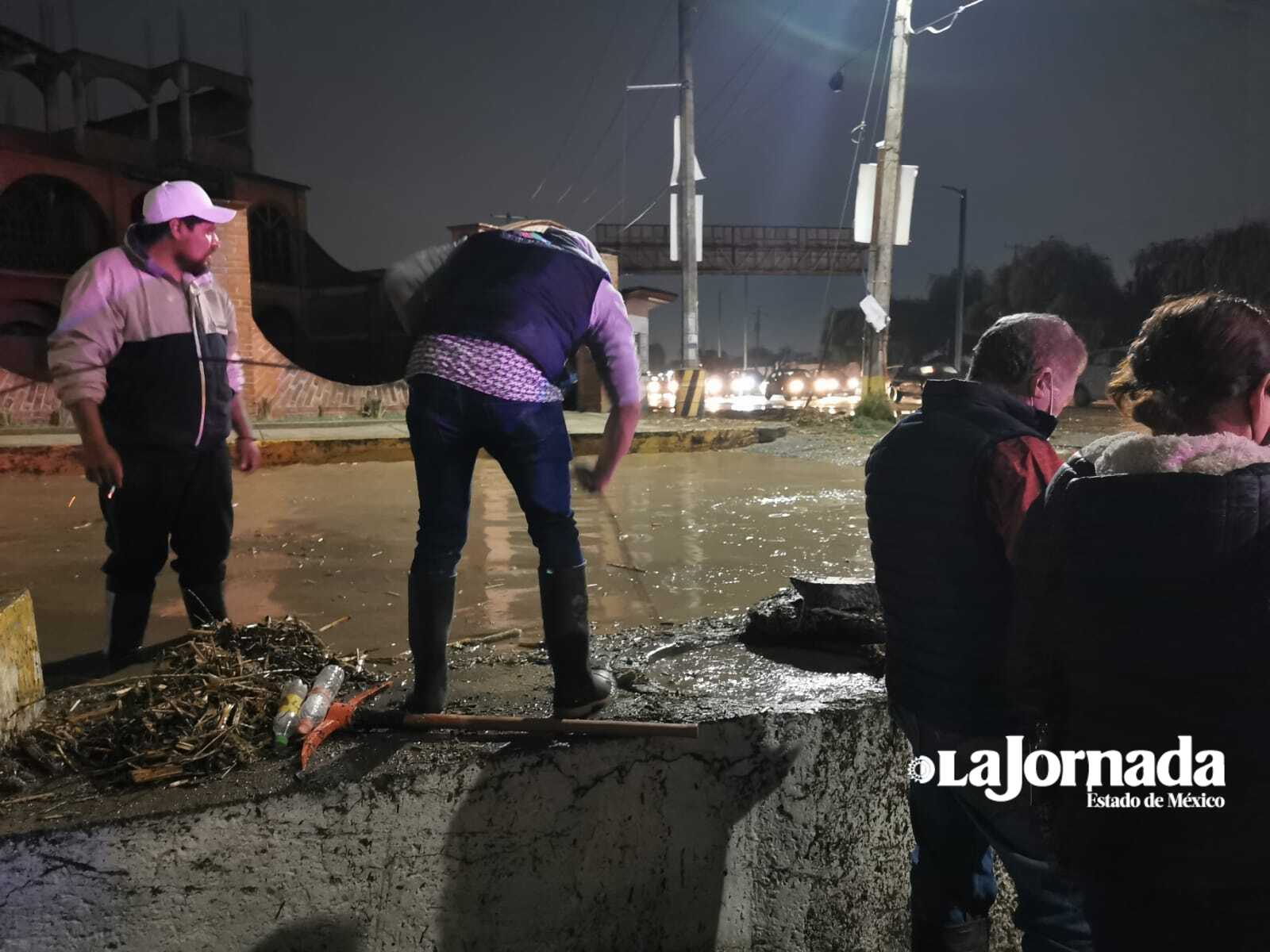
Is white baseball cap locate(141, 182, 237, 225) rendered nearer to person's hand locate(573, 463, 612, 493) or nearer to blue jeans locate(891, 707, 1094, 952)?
person's hand locate(573, 463, 612, 493)

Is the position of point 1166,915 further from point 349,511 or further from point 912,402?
point 912,402

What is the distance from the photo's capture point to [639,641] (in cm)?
322

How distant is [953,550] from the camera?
5.64ft

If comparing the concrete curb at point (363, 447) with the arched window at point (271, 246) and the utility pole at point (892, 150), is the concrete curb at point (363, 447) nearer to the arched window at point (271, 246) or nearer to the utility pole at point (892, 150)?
the utility pole at point (892, 150)

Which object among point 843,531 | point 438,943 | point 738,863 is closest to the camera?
point 438,943

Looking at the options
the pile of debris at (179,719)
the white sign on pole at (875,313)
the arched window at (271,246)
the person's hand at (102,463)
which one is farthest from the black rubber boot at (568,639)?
the arched window at (271,246)

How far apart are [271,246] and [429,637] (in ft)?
85.9

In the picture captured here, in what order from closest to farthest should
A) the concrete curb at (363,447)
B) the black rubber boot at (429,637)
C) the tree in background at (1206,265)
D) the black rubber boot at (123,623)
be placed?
the black rubber boot at (429,637), the black rubber boot at (123,623), the concrete curb at (363,447), the tree in background at (1206,265)

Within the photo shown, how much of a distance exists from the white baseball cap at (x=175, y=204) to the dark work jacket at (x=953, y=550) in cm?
250

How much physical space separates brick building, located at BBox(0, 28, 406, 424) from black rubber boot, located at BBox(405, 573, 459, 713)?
14556 millimetres

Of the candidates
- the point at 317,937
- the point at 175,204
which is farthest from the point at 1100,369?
the point at 317,937

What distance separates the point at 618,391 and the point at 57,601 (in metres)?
3.88

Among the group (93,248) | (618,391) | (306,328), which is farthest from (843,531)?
(306,328)

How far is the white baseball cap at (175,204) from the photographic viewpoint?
3090 mm
